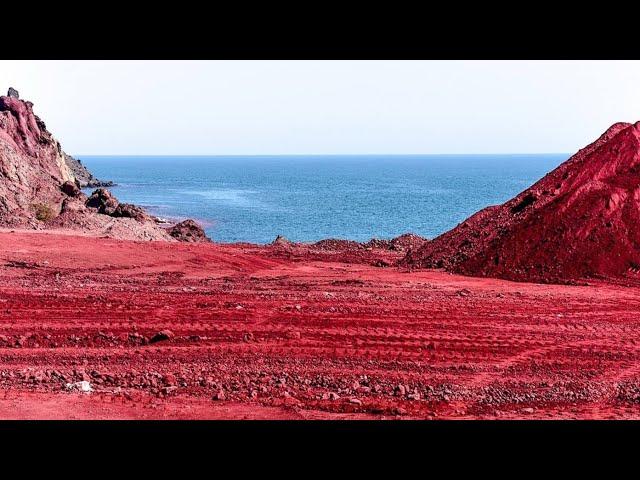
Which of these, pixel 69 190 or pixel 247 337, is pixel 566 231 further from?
pixel 69 190

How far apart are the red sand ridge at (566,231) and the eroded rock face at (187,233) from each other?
16.5 m

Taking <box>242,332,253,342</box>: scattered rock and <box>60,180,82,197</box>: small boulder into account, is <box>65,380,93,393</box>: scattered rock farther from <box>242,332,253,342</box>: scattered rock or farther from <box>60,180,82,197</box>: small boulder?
<box>60,180,82,197</box>: small boulder

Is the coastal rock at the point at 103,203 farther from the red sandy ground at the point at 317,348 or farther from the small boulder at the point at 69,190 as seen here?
the red sandy ground at the point at 317,348

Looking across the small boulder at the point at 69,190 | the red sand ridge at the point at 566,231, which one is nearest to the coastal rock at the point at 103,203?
the small boulder at the point at 69,190

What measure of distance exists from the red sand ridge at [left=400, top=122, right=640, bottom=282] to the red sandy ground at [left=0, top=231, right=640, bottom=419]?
4.16 ft

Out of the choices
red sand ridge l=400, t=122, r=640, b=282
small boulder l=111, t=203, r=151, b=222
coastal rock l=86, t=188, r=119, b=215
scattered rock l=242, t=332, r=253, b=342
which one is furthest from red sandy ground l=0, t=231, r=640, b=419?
coastal rock l=86, t=188, r=119, b=215

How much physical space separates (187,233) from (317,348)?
28105 millimetres

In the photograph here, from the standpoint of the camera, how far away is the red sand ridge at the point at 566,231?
21.4 meters

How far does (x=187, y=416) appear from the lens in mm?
9508

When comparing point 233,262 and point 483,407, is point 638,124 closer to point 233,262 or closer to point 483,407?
point 233,262

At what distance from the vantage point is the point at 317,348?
506 inches

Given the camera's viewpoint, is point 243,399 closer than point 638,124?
Yes

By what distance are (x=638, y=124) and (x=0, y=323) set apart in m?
22.3

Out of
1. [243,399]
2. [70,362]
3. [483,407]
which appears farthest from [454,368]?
[70,362]
